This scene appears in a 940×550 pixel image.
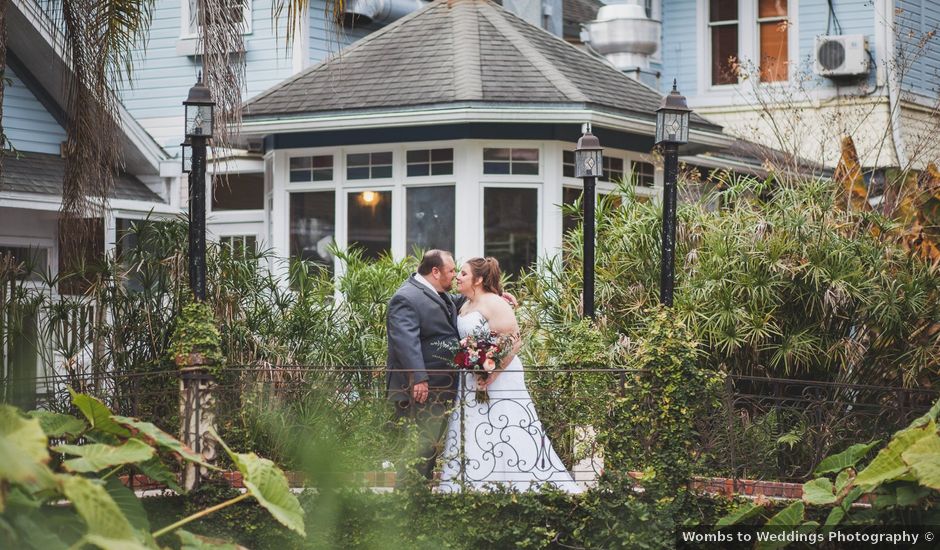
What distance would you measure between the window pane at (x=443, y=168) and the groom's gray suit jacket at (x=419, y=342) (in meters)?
5.02

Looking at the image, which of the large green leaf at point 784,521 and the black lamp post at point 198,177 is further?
the black lamp post at point 198,177

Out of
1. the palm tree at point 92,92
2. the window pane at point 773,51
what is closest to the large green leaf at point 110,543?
the palm tree at point 92,92

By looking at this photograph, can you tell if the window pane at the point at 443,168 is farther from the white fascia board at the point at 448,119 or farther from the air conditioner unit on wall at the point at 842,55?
the air conditioner unit on wall at the point at 842,55

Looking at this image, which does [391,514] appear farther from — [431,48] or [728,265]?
[431,48]

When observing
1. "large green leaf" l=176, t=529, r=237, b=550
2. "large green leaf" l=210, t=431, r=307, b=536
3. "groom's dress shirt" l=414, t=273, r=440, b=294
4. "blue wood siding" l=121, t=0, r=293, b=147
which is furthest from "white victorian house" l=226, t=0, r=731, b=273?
"large green leaf" l=176, t=529, r=237, b=550

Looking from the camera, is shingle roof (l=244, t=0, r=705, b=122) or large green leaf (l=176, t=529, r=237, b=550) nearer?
large green leaf (l=176, t=529, r=237, b=550)

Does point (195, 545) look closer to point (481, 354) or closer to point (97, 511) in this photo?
point (97, 511)

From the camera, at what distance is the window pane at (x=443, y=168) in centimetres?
1345

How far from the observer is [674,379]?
838 cm

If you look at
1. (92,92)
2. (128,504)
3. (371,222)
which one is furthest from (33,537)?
(371,222)

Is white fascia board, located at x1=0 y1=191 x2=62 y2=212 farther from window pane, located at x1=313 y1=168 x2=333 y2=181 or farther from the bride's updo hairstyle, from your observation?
the bride's updo hairstyle

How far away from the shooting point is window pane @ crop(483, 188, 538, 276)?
13352 mm

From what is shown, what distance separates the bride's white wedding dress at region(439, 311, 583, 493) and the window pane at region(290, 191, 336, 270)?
566 centimetres

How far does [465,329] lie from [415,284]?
1.60ft
